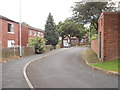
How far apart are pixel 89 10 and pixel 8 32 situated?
1343cm

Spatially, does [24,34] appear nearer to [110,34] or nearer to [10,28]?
[10,28]

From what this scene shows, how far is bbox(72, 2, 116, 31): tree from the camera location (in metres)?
22.2

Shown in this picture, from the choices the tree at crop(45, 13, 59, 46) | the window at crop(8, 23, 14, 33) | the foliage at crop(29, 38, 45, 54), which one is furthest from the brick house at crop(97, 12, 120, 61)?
the tree at crop(45, 13, 59, 46)

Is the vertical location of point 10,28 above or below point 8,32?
above

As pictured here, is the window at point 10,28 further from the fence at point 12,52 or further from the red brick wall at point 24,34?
the red brick wall at point 24,34

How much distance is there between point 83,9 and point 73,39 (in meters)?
67.0

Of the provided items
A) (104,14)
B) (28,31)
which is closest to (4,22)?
(28,31)

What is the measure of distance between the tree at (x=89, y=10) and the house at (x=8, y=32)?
421 inches

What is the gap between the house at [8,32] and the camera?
79.0 ft

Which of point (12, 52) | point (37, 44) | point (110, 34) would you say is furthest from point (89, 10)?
point (12, 52)

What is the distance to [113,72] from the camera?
9.01 meters

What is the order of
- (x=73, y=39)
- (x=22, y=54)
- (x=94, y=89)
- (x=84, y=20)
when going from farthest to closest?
1. (x=73, y=39)
2. (x=84, y=20)
3. (x=22, y=54)
4. (x=94, y=89)

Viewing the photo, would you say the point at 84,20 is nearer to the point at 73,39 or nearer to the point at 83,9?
the point at 83,9

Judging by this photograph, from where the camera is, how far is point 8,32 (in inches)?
1015
